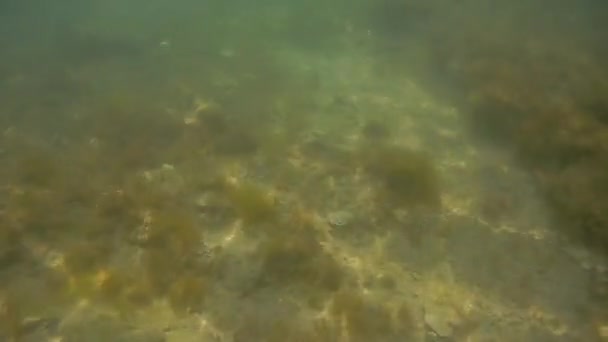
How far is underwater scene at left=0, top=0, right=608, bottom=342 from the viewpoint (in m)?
7.02

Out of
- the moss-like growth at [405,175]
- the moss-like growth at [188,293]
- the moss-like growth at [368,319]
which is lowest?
the moss-like growth at [368,319]

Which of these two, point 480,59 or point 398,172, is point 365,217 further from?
point 480,59

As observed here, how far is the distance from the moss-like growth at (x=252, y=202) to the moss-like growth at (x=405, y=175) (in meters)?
2.30

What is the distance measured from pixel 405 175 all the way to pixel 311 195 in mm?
2013

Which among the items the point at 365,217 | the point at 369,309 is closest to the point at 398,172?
the point at 365,217

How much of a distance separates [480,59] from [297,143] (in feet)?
23.4

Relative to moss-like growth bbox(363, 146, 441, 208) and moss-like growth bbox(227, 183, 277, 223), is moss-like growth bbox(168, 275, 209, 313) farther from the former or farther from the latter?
moss-like growth bbox(363, 146, 441, 208)

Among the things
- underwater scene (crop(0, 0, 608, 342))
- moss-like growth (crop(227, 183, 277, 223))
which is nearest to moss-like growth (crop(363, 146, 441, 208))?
underwater scene (crop(0, 0, 608, 342))

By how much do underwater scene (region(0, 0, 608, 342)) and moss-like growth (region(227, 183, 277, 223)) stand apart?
0.04m

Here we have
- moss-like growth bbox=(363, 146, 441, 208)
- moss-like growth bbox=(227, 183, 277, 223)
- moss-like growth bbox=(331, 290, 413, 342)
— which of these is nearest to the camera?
moss-like growth bbox=(331, 290, 413, 342)

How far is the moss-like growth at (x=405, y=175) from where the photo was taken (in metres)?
9.07

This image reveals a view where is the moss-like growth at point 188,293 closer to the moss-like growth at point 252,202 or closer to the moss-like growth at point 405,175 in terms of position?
the moss-like growth at point 252,202

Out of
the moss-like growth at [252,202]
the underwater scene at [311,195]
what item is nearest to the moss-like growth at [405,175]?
the underwater scene at [311,195]

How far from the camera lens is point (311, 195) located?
923 centimetres
